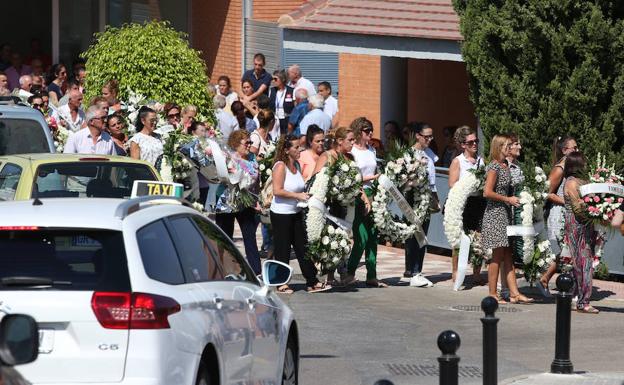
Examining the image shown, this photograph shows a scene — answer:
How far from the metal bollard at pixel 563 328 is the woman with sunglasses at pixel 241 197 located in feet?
18.1

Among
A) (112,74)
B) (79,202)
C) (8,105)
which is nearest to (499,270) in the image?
(8,105)

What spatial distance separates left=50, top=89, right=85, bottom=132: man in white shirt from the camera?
20594mm

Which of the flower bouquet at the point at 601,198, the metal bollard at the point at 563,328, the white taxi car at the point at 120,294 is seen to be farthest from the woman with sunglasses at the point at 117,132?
the white taxi car at the point at 120,294

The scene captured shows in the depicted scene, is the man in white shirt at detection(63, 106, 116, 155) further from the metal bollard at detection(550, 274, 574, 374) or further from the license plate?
the license plate

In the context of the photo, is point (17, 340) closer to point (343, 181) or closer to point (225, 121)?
point (343, 181)

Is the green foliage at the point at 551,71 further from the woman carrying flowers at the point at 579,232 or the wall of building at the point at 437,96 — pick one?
the wall of building at the point at 437,96

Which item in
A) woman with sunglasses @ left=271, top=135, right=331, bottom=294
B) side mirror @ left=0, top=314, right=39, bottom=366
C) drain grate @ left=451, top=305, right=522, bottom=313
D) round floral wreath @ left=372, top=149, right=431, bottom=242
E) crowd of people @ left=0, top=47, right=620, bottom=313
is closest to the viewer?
side mirror @ left=0, top=314, right=39, bottom=366

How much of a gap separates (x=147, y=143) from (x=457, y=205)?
3.55 meters

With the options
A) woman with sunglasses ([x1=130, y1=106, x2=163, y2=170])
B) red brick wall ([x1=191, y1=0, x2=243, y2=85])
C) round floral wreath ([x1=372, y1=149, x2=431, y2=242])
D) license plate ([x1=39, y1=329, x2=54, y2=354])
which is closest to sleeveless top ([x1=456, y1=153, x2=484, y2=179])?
round floral wreath ([x1=372, y1=149, x2=431, y2=242])

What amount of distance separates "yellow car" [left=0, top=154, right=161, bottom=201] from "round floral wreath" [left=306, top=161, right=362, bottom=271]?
A: 148 inches

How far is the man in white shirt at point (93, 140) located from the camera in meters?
16.8

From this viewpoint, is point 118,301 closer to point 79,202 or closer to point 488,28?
point 79,202

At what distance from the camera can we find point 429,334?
14641 mm

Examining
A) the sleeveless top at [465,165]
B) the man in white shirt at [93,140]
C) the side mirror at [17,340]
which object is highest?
the man in white shirt at [93,140]
